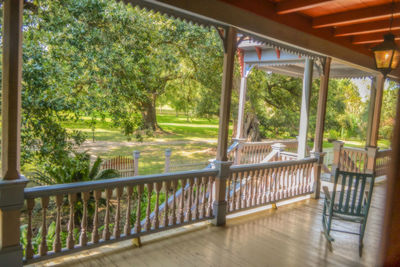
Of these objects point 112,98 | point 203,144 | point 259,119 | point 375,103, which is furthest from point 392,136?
point 203,144

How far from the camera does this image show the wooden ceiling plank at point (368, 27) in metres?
4.26

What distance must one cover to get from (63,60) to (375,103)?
7562 millimetres

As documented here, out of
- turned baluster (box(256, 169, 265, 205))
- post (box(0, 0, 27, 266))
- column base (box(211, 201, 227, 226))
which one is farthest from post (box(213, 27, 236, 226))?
post (box(0, 0, 27, 266))

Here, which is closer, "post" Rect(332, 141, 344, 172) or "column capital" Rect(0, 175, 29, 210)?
"column capital" Rect(0, 175, 29, 210)

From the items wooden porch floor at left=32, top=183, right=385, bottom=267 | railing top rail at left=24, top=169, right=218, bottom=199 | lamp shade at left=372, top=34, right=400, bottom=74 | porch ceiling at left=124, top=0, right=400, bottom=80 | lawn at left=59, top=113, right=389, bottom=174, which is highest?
porch ceiling at left=124, top=0, right=400, bottom=80

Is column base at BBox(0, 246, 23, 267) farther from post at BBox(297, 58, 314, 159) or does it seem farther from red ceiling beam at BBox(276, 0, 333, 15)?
post at BBox(297, 58, 314, 159)

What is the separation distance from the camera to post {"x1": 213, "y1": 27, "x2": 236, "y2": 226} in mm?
3953

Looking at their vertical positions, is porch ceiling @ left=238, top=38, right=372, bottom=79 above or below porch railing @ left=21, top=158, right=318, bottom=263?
above

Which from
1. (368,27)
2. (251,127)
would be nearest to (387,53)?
(368,27)

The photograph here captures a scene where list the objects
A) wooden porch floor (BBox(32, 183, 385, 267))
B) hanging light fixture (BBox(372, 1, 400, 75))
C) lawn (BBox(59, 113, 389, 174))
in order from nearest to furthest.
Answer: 1. wooden porch floor (BBox(32, 183, 385, 267))
2. hanging light fixture (BBox(372, 1, 400, 75))
3. lawn (BBox(59, 113, 389, 174))

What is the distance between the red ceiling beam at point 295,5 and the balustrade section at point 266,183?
7.25ft

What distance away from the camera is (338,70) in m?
9.48

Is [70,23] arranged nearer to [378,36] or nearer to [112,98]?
[112,98]

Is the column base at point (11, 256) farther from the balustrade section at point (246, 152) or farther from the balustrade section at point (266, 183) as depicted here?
the balustrade section at point (246, 152)
